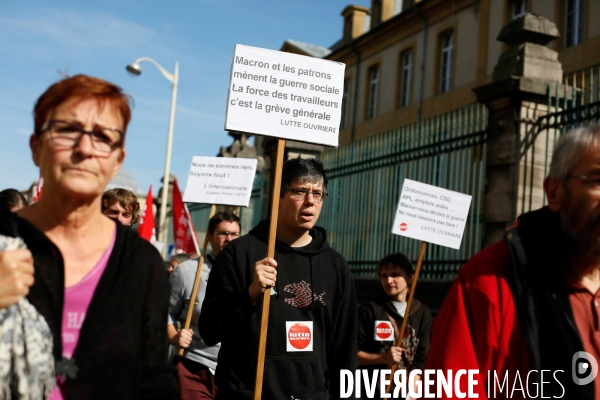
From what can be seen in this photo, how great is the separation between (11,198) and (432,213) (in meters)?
3.53

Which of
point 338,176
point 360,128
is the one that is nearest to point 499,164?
point 338,176

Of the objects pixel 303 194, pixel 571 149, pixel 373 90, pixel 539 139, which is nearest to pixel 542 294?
pixel 571 149

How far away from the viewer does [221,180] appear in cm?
805

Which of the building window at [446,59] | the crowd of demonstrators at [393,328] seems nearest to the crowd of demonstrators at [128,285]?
the crowd of demonstrators at [393,328]

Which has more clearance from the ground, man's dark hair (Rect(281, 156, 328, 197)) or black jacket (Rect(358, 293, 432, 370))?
man's dark hair (Rect(281, 156, 328, 197))

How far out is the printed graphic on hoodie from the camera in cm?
437

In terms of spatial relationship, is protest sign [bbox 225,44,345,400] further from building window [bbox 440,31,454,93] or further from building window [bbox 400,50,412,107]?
building window [bbox 400,50,412,107]

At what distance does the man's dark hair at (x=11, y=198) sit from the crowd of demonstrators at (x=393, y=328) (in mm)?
2803

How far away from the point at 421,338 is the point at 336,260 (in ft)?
7.17

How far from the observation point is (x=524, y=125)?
372 inches

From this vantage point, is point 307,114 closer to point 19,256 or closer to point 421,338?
point 421,338

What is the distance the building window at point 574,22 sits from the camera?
24641mm

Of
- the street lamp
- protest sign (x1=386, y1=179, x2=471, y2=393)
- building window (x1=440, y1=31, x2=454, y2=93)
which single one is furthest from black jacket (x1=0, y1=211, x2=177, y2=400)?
building window (x1=440, y1=31, x2=454, y2=93)

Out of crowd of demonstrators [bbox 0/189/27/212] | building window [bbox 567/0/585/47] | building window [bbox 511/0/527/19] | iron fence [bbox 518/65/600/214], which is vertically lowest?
crowd of demonstrators [bbox 0/189/27/212]
